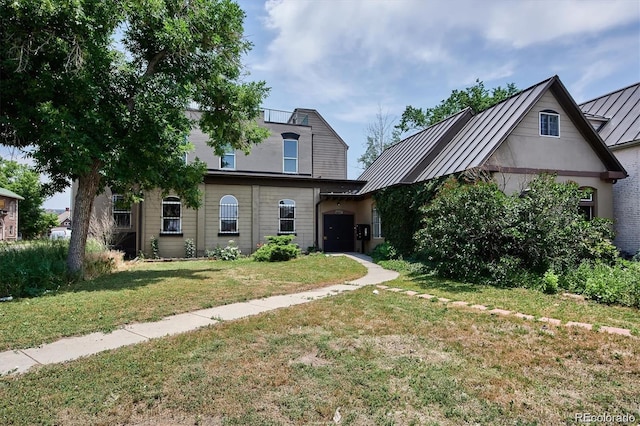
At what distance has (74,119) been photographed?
9445 mm

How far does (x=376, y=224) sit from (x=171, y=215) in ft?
33.5

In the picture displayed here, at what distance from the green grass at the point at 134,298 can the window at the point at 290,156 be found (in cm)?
1241

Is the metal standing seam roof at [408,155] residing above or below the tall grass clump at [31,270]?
above

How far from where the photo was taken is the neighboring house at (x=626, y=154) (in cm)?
1528

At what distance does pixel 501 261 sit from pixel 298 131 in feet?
58.6

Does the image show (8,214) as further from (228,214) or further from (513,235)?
(513,235)

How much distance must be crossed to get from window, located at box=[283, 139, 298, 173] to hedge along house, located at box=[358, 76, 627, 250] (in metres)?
9.43

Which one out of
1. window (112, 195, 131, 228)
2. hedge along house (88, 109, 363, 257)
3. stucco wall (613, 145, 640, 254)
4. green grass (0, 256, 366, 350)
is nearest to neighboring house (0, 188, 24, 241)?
window (112, 195, 131, 228)

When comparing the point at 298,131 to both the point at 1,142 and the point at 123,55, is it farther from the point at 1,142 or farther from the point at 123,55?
the point at 1,142

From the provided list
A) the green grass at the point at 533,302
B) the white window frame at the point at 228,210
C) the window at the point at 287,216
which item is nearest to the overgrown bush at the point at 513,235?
the green grass at the point at 533,302

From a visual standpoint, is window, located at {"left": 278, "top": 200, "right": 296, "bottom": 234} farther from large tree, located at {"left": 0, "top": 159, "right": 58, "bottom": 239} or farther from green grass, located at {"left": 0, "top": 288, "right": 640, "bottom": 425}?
large tree, located at {"left": 0, "top": 159, "right": 58, "bottom": 239}

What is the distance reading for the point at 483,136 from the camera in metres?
14.9

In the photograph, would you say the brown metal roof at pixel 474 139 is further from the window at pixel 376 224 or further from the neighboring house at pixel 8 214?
the neighboring house at pixel 8 214

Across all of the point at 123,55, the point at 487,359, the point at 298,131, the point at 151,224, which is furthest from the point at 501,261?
the point at 298,131
